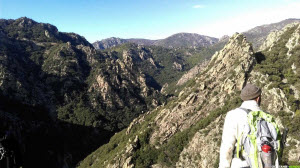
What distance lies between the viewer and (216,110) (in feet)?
175

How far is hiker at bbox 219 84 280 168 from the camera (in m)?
4.55

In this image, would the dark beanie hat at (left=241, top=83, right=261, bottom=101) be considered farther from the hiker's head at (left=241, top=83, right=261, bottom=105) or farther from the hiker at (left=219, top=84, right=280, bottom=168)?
the hiker at (left=219, top=84, right=280, bottom=168)

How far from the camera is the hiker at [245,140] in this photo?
4.55 metres

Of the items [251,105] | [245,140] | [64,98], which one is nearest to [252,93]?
[251,105]

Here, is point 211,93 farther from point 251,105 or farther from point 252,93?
point 251,105

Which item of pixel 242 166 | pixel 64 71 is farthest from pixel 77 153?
pixel 242 166

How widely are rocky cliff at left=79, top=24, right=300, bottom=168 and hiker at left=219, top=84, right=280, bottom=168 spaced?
35757 millimetres

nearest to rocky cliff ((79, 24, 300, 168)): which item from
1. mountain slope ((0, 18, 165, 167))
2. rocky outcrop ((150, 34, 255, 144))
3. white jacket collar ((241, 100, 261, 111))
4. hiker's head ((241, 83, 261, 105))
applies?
rocky outcrop ((150, 34, 255, 144))

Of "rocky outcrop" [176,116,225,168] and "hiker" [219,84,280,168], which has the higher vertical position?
"hiker" [219,84,280,168]

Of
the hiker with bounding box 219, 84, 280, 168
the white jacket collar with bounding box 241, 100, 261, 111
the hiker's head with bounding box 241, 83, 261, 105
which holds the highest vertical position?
the hiker's head with bounding box 241, 83, 261, 105

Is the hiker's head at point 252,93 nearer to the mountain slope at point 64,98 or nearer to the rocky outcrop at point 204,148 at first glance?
the rocky outcrop at point 204,148

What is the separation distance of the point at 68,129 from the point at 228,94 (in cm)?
10446

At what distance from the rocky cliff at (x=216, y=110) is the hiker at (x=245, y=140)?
117 feet

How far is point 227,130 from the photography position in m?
4.65
